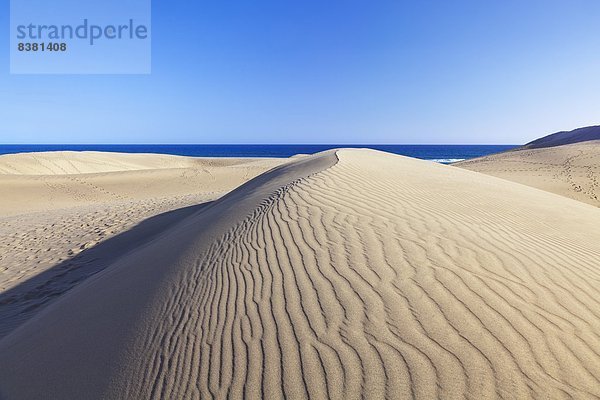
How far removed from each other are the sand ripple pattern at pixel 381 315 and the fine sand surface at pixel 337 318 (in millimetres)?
10

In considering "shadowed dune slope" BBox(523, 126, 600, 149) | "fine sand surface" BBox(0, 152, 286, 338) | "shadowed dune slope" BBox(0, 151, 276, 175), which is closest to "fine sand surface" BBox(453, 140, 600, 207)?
"shadowed dune slope" BBox(523, 126, 600, 149)

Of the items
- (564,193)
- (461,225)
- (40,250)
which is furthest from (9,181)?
(564,193)

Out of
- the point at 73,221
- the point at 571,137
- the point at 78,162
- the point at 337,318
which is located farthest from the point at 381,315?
the point at 571,137

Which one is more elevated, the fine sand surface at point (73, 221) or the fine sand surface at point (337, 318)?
the fine sand surface at point (337, 318)

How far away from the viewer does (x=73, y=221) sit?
10492 millimetres

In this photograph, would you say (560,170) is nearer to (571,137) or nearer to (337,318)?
(337,318)

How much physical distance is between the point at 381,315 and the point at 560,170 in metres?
20.2

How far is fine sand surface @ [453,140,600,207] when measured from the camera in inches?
557

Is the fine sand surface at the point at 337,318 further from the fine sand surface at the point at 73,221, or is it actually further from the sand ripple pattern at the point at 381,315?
the fine sand surface at the point at 73,221

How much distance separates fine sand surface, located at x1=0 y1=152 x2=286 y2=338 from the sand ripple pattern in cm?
310

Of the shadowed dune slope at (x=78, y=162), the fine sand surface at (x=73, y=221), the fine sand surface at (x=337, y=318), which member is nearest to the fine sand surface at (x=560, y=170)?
the fine sand surface at (x=337, y=318)

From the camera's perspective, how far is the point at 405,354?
216 centimetres

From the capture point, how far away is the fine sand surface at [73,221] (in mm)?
5840

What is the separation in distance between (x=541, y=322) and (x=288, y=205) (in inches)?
133
